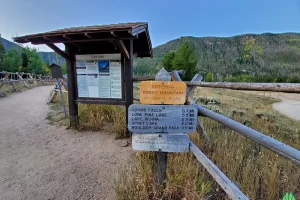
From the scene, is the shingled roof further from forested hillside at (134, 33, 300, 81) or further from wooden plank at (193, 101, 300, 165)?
forested hillside at (134, 33, 300, 81)

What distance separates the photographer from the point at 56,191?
2.41 metres

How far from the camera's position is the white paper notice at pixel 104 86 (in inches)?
175

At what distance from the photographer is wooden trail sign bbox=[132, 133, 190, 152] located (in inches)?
77.4

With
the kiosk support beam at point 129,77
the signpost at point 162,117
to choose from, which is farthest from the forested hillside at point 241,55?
the signpost at point 162,117

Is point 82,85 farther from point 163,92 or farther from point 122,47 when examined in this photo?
point 163,92

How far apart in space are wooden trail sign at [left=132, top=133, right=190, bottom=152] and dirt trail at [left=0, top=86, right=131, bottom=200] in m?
0.94

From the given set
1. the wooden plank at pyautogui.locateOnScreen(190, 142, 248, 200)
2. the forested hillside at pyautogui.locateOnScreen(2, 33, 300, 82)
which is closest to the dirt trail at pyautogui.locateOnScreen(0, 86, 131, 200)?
the wooden plank at pyautogui.locateOnScreen(190, 142, 248, 200)

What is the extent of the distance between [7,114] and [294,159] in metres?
8.30

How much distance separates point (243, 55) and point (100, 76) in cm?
10090

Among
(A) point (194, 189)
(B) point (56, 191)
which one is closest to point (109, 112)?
(B) point (56, 191)

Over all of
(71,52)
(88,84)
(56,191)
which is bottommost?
(56,191)

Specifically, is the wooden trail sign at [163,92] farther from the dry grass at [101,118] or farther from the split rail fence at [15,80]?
the split rail fence at [15,80]

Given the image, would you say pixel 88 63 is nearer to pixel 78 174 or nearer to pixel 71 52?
pixel 71 52

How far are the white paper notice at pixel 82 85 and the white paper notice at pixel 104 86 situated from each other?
430 mm
